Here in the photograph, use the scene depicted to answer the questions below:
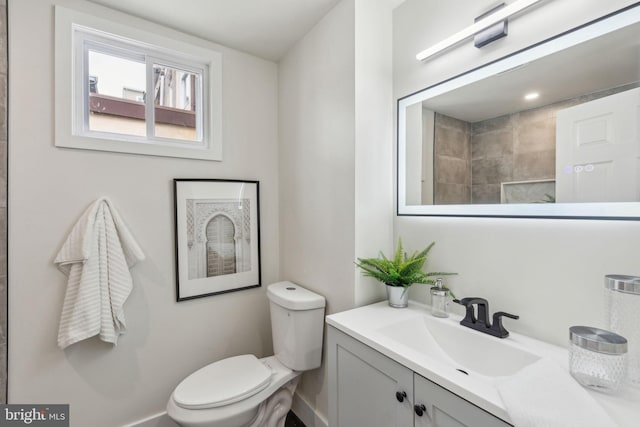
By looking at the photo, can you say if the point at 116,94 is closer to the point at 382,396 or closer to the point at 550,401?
the point at 382,396

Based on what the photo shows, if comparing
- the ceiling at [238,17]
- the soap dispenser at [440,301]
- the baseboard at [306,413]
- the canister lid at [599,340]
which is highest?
the ceiling at [238,17]

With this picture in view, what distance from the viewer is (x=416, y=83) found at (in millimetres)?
1457

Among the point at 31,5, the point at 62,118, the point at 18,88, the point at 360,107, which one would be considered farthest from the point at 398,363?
the point at 31,5

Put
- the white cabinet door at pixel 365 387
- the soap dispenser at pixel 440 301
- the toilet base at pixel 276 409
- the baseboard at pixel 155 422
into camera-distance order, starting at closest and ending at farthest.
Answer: the white cabinet door at pixel 365 387
the soap dispenser at pixel 440 301
the toilet base at pixel 276 409
the baseboard at pixel 155 422

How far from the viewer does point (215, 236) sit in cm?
187

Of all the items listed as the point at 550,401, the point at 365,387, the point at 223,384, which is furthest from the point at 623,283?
the point at 223,384

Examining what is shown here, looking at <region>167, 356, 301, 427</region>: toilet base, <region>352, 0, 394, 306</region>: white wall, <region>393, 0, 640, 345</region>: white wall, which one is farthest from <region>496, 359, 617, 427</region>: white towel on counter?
<region>167, 356, 301, 427</region>: toilet base

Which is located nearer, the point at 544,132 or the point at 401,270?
the point at 544,132

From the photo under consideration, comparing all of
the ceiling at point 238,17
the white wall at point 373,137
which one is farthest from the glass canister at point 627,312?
the ceiling at point 238,17

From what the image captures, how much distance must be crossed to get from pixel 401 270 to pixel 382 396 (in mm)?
541

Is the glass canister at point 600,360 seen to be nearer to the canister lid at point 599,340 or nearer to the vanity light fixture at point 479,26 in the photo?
the canister lid at point 599,340

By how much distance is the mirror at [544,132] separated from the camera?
0.84 metres

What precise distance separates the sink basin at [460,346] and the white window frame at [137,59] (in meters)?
1.54

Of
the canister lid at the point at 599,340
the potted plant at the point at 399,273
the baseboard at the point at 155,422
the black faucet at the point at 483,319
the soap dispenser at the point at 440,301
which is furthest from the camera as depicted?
the baseboard at the point at 155,422
